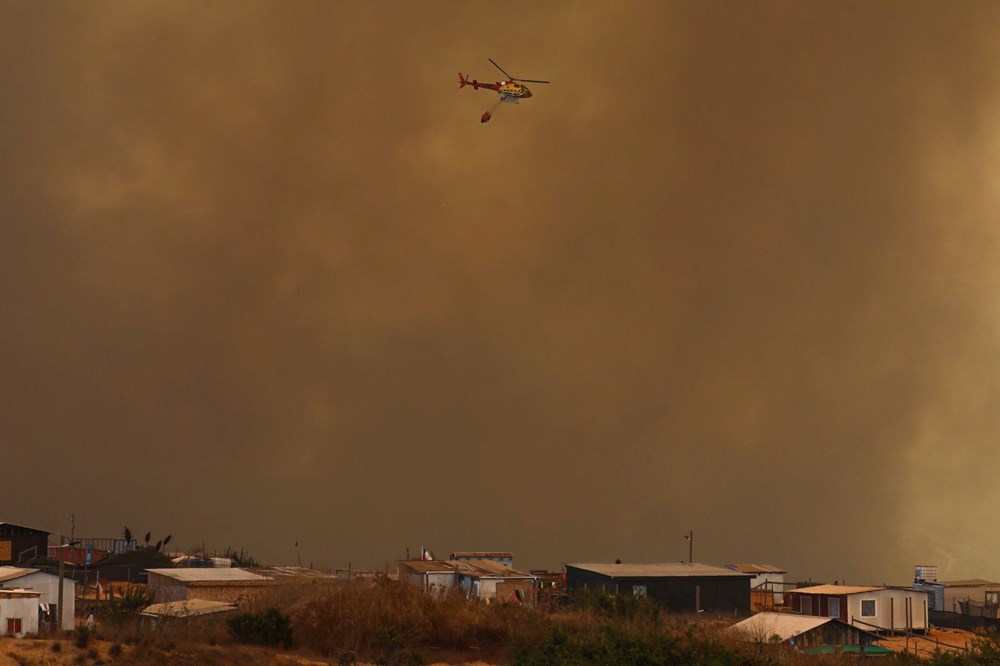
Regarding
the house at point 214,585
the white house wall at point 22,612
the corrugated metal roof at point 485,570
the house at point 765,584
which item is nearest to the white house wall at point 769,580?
the house at point 765,584

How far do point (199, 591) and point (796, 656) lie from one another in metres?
18.8

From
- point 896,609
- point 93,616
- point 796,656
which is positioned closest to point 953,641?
point 896,609

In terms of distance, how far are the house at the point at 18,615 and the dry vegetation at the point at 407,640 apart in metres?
1.64

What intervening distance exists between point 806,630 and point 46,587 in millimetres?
23851

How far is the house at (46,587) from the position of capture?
111ft

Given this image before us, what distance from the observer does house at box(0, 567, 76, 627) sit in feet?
111

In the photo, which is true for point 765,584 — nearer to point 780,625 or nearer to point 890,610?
point 890,610

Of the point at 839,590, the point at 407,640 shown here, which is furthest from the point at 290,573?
the point at 839,590

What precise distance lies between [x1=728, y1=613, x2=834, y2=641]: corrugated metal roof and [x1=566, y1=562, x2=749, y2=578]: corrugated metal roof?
22.1ft

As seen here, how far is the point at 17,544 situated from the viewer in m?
51.4

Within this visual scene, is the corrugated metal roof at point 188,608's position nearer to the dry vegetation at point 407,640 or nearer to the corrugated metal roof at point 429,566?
the dry vegetation at point 407,640

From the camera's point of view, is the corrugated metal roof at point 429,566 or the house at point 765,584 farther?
the house at point 765,584

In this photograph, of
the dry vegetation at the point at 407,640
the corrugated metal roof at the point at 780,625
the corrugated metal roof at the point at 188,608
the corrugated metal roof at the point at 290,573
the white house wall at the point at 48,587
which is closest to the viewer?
the dry vegetation at the point at 407,640

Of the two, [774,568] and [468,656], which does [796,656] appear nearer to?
[468,656]
